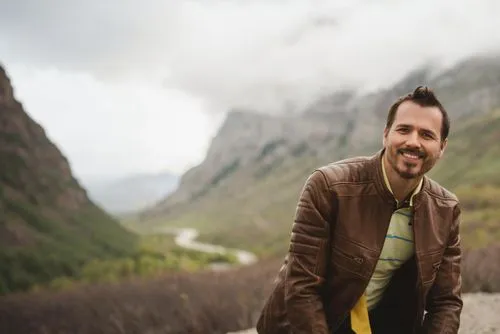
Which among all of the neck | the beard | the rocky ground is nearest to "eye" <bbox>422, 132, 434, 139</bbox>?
the beard

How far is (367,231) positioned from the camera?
9.62 feet

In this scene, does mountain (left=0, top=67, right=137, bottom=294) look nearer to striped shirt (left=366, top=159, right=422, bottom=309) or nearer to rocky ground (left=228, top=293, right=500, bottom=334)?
rocky ground (left=228, top=293, right=500, bottom=334)

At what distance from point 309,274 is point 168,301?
546cm

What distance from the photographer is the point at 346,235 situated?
294 cm

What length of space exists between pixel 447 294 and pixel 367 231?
2.70 ft

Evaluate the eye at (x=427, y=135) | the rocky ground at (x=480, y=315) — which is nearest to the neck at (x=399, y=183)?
the eye at (x=427, y=135)

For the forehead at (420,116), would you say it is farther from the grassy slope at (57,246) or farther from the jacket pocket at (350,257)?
the grassy slope at (57,246)

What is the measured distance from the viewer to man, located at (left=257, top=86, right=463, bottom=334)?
293 centimetres

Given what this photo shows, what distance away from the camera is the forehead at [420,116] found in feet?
9.61

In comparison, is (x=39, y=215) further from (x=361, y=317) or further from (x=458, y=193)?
(x=458, y=193)

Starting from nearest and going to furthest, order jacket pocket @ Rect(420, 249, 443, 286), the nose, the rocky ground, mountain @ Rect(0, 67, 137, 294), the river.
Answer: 1. the nose
2. jacket pocket @ Rect(420, 249, 443, 286)
3. the rocky ground
4. mountain @ Rect(0, 67, 137, 294)
5. the river

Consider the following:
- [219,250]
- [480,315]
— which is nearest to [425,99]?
[480,315]

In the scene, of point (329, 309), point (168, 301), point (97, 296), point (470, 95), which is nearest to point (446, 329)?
point (329, 309)

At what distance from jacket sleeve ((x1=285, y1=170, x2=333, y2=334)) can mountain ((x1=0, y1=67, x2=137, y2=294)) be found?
111 ft
